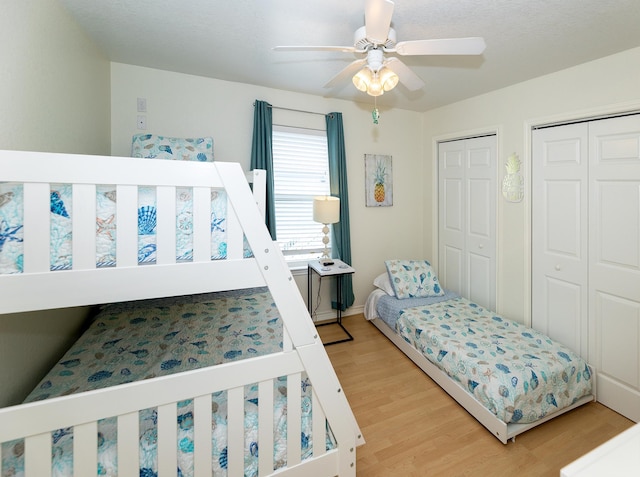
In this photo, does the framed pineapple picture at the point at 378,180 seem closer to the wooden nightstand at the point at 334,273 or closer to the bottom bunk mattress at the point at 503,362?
the wooden nightstand at the point at 334,273

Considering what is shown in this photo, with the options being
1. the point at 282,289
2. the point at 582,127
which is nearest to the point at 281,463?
the point at 282,289

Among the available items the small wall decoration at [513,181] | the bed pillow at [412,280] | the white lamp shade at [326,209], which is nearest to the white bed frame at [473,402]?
the bed pillow at [412,280]

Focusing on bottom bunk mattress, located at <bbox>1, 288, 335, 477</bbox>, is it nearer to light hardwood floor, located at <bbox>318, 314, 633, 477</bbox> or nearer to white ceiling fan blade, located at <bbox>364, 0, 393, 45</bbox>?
light hardwood floor, located at <bbox>318, 314, 633, 477</bbox>

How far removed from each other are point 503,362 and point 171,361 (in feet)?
6.77

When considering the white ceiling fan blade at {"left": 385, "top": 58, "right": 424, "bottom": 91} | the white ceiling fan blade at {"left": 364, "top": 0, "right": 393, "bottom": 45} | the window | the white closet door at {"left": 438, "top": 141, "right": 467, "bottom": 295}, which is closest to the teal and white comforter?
the white ceiling fan blade at {"left": 364, "top": 0, "right": 393, "bottom": 45}

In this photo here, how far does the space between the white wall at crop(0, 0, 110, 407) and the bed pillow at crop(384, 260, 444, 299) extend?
9.04 feet

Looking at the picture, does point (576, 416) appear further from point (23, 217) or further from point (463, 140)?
point (23, 217)

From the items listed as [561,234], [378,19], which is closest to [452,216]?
[561,234]

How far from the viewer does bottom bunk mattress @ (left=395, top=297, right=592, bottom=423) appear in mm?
1757

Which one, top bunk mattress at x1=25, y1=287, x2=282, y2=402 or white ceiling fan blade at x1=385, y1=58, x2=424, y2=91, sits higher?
white ceiling fan blade at x1=385, y1=58, x2=424, y2=91

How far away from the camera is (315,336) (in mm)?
1230

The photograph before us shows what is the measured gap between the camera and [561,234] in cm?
238

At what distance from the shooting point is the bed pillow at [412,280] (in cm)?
307

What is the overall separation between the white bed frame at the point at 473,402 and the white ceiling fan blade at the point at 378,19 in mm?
2234
